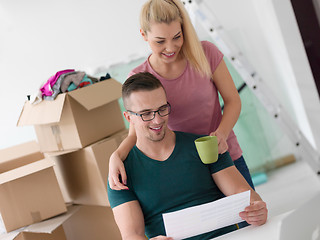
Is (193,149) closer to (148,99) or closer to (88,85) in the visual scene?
(148,99)

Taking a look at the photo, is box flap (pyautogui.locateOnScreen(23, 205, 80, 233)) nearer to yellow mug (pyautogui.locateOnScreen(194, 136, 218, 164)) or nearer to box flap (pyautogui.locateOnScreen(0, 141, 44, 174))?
box flap (pyautogui.locateOnScreen(0, 141, 44, 174))

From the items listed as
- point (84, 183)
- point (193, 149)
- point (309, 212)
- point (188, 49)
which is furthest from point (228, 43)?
point (309, 212)

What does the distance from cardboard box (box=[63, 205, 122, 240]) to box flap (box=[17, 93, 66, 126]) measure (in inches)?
26.3

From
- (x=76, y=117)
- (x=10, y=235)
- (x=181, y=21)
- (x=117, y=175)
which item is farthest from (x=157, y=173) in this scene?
(x=10, y=235)

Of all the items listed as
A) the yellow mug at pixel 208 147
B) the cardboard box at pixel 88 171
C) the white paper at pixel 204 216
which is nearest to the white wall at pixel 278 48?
the cardboard box at pixel 88 171

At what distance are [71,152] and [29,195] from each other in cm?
33

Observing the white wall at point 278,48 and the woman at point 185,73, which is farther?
the white wall at point 278,48

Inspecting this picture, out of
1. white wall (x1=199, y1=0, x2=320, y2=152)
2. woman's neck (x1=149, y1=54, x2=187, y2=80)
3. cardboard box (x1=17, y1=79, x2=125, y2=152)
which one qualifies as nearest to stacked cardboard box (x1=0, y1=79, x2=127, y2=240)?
cardboard box (x1=17, y1=79, x2=125, y2=152)

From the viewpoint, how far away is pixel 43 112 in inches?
84.4

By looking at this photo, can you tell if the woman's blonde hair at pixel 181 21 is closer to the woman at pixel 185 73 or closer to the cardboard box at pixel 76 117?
the woman at pixel 185 73

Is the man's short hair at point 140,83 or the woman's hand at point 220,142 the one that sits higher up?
the man's short hair at point 140,83

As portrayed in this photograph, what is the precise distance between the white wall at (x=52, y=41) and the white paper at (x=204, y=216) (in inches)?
83.3

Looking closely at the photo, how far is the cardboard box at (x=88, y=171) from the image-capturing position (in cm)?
214

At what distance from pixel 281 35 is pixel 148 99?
6.22 ft
